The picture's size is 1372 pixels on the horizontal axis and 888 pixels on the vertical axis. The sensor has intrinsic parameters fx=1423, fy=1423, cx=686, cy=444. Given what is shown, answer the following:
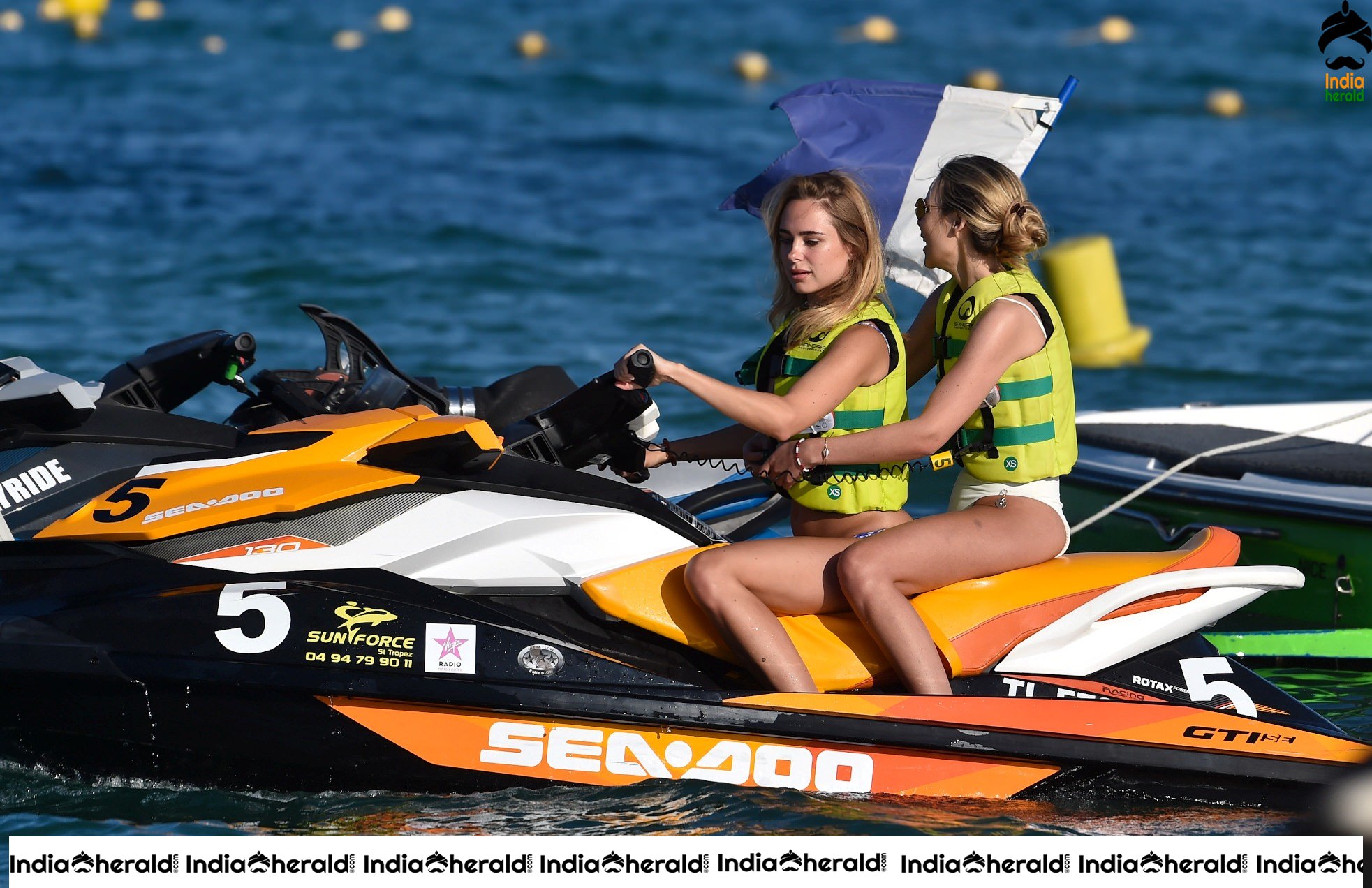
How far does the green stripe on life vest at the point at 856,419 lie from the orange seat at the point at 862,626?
0.44 meters

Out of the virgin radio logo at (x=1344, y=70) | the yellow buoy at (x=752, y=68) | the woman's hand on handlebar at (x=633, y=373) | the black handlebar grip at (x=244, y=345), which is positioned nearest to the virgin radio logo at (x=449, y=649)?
the woman's hand on handlebar at (x=633, y=373)

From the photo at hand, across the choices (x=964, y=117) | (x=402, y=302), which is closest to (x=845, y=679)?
(x=964, y=117)

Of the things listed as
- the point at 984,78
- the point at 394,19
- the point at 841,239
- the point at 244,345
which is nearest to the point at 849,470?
the point at 841,239

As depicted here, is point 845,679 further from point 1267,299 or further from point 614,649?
point 1267,299

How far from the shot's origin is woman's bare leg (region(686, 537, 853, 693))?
3.26 m

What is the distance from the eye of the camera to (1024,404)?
3.42 meters

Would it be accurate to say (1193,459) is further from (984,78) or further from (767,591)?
(984,78)

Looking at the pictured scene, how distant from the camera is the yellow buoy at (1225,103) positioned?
20.1 m

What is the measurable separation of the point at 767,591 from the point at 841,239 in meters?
0.85

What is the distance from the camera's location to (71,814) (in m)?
3.31

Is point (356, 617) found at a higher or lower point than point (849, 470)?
lower

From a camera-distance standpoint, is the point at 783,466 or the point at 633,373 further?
the point at 783,466

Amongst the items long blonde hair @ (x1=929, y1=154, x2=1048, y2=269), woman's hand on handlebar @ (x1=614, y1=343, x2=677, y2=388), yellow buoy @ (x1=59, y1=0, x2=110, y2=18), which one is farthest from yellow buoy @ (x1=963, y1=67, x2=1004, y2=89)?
woman's hand on handlebar @ (x1=614, y1=343, x2=677, y2=388)

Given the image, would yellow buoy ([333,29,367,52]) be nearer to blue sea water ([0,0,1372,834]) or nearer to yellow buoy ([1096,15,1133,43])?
blue sea water ([0,0,1372,834])
